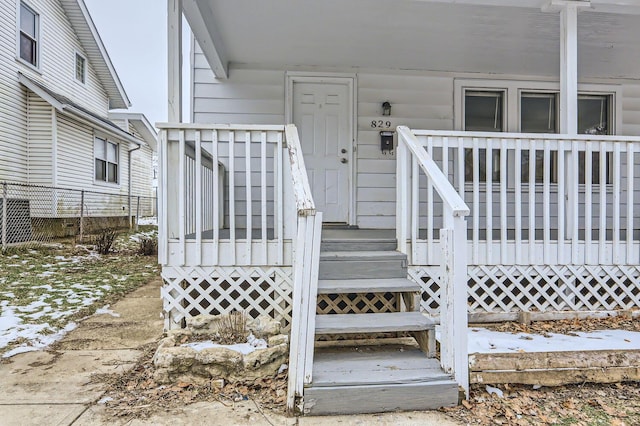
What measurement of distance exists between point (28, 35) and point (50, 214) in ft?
14.4

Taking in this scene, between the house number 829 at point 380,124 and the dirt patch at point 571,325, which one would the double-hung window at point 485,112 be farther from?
the dirt patch at point 571,325

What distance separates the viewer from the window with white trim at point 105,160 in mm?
12388

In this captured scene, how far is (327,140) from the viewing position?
212 inches

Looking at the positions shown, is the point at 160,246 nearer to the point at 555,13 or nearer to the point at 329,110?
the point at 329,110

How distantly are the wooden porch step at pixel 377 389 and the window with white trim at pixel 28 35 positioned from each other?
442 inches

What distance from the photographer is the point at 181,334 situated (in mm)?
2768

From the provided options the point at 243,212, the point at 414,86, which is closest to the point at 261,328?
the point at 243,212

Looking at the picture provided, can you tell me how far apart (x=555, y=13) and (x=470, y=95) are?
166 centimetres

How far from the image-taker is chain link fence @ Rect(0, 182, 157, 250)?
27.0 feet

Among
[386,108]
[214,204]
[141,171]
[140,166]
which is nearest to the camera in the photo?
[214,204]

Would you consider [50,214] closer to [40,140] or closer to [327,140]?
[40,140]

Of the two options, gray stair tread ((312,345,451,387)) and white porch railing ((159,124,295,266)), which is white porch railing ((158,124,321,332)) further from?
gray stair tread ((312,345,451,387))

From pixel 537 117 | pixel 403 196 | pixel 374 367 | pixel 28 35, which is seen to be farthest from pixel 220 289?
pixel 28 35

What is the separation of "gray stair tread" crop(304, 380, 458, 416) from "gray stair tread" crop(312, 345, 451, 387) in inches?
1.4
